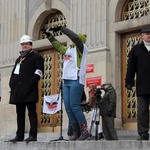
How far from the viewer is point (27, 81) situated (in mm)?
9820

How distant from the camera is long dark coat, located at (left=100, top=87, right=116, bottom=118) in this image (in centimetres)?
1261

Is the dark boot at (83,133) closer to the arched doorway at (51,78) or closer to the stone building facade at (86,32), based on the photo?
the stone building facade at (86,32)

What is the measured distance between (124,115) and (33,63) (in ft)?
18.7

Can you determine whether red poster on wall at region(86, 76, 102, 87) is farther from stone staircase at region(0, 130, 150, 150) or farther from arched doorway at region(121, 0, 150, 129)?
stone staircase at region(0, 130, 150, 150)

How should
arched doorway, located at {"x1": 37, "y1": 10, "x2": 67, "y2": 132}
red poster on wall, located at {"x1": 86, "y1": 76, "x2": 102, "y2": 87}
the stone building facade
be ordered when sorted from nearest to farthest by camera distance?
1. the stone building facade
2. red poster on wall, located at {"x1": 86, "y1": 76, "x2": 102, "y2": 87}
3. arched doorway, located at {"x1": 37, "y1": 10, "x2": 67, "y2": 132}

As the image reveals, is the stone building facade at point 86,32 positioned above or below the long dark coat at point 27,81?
above

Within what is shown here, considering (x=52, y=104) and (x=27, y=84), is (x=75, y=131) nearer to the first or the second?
(x=27, y=84)

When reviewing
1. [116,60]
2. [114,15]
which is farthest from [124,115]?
[114,15]

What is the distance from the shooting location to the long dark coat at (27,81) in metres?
9.76

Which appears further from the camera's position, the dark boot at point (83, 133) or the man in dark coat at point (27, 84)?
the man in dark coat at point (27, 84)

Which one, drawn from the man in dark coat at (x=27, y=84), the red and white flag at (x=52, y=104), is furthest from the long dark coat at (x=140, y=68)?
the red and white flag at (x=52, y=104)

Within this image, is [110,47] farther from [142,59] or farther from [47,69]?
[142,59]

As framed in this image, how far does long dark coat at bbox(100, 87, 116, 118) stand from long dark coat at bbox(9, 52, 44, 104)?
3.16 m

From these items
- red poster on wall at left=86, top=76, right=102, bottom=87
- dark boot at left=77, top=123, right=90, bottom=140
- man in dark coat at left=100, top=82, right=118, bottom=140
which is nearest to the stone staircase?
dark boot at left=77, top=123, right=90, bottom=140
